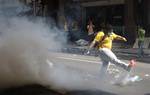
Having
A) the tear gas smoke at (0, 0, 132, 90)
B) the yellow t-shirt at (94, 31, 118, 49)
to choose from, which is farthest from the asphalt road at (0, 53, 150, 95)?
the yellow t-shirt at (94, 31, 118, 49)

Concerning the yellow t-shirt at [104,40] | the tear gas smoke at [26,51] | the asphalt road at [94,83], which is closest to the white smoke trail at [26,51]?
the tear gas smoke at [26,51]

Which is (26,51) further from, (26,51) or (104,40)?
(104,40)

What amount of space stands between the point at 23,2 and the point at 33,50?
3.94 feet

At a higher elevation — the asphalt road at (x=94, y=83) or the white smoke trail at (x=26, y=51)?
the white smoke trail at (x=26, y=51)

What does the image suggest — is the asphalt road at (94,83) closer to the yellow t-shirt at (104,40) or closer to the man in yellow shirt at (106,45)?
the man in yellow shirt at (106,45)

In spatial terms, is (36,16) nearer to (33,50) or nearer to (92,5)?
(33,50)

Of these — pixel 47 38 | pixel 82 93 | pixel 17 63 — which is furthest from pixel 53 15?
pixel 82 93

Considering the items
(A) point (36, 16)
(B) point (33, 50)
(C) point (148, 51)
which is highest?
(A) point (36, 16)

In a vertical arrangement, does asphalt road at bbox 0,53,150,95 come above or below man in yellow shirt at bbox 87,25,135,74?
below

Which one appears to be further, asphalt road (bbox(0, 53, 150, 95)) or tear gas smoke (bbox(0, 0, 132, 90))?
asphalt road (bbox(0, 53, 150, 95))

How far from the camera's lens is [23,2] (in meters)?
7.12

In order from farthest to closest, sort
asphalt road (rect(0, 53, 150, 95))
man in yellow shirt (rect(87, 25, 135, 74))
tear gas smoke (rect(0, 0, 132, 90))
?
man in yellow shirt (rect(87, 25, 135, 74)) → asphalt road (rect(0, 53, 150, 95)) → tear gas smoke (rect(0, 0, 132, 90))

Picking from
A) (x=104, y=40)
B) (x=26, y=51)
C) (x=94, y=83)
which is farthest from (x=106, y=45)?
(x=26, y=51)

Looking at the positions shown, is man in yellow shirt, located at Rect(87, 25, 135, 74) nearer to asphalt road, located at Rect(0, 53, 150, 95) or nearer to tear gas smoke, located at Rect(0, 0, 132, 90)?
asphalt road, located at Rect(0, 53, 150, 95)
